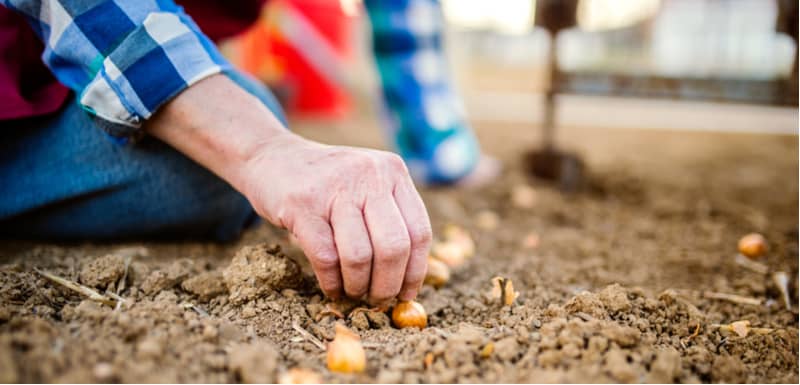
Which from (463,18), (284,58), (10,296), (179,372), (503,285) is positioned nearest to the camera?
(179,372)

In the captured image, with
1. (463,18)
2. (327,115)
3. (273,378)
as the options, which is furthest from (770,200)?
(463,18)

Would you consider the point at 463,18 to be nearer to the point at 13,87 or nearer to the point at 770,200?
the point at 770,200

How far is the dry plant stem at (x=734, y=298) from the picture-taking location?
1255 mm

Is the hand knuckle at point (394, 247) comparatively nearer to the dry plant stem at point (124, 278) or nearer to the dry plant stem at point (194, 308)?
the dry plant stem at point (194, 308)

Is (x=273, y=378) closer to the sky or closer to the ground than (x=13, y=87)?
closer to the ground

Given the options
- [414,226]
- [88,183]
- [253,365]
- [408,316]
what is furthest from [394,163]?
[88,183]

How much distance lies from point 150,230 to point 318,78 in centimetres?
267

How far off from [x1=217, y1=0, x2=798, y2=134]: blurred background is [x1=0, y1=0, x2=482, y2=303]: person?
1254 mm

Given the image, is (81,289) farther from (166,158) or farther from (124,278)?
(166,158)

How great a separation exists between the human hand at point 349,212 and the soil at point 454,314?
0.10 meters

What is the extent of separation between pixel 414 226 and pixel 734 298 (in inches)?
28.4

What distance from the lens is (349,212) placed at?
3.08ft

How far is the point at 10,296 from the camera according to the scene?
100cm

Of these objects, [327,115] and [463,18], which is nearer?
[327,115]
